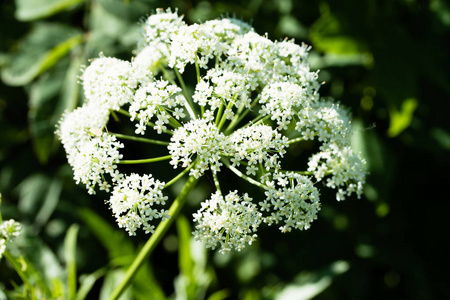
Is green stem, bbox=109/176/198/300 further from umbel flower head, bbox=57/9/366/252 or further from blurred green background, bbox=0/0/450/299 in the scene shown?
blurred green background, bbox=0/0/450/299

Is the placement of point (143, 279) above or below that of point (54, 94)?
below

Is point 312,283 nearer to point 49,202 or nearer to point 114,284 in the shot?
point 114,284

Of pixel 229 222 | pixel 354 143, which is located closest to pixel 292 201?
pixel 229 222

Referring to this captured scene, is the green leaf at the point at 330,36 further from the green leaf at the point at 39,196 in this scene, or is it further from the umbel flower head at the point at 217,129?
the green leaf at the point at 39,196

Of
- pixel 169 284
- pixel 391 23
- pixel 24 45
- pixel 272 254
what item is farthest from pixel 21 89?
pixel 391 23

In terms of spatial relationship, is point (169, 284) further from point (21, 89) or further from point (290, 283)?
point (21, 89)

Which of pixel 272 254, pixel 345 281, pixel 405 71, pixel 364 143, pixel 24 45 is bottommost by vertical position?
pixel 345 281

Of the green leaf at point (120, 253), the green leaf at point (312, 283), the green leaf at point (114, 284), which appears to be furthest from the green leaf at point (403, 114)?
the green leaf at point (114, 284)
